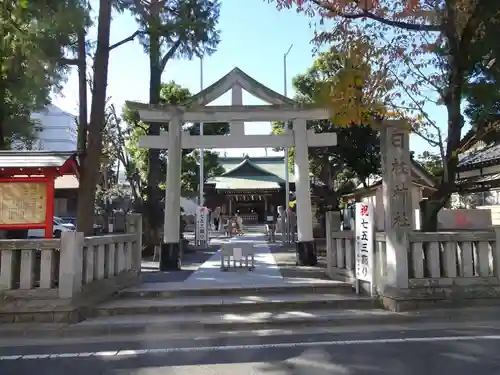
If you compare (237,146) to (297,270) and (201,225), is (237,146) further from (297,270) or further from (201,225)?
Result: (201,225)

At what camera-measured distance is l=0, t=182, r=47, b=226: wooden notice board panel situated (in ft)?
31.0

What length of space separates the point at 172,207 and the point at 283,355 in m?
7.38

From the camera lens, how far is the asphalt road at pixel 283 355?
17.1ft

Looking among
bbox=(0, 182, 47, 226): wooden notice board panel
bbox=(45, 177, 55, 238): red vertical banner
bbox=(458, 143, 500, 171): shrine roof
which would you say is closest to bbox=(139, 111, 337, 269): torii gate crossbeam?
bbox=(45, 177, 55, 238): red vertical banner

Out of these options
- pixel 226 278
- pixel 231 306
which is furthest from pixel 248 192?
pixel 231 306

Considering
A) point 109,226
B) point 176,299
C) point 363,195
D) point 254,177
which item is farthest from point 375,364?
point 254,177

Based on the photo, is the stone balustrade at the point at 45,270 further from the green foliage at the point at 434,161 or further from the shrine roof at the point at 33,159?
the green foliage at the point at 434,161

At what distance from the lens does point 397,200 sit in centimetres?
830

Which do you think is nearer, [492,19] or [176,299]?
[492,19]

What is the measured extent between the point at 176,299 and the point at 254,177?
3406 centimetres

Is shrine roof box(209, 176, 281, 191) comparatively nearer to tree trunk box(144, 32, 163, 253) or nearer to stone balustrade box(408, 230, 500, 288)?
tree trunk box(144, 32, 163, 253)

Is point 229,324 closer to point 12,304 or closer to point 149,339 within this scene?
point 149,339

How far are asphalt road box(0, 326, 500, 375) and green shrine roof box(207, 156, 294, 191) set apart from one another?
103ft

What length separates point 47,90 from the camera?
451 inches
